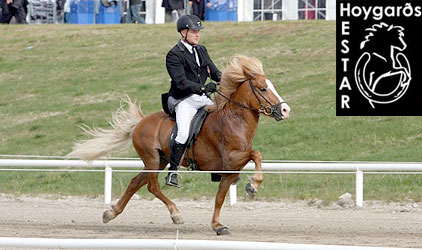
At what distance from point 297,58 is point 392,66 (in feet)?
20.0

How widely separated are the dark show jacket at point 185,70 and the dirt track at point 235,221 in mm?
1649

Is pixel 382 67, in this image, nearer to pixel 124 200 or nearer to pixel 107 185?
pixel 107 185

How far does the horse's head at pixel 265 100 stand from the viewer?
436 inches

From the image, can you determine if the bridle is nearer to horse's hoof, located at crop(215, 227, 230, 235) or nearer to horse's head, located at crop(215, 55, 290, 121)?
horse's head, located at crop(215, 55, 290, 121)

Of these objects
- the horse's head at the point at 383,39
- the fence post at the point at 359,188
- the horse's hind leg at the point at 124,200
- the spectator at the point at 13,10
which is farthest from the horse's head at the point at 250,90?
the spectator at the point at 13,10

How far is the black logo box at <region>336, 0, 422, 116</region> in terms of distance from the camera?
21.2 meters

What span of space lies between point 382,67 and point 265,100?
37.3ft

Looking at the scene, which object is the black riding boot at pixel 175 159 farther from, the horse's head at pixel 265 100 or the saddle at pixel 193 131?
the horse's head at pixel 265 100

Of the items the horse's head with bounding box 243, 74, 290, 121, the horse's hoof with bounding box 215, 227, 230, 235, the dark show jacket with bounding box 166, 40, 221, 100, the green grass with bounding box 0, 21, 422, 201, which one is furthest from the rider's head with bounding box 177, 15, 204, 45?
the green grass with bounding box 0, 21, 422, 201

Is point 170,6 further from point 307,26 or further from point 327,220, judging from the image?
point 327,220

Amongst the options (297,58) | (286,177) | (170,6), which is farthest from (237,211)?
(170,6)

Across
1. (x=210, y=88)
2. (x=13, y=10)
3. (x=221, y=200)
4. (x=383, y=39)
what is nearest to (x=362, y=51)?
(x=383, y=39)

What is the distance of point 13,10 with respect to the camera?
118 ft

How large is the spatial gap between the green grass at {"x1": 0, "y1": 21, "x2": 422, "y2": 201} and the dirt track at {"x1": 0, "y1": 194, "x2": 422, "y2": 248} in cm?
100
